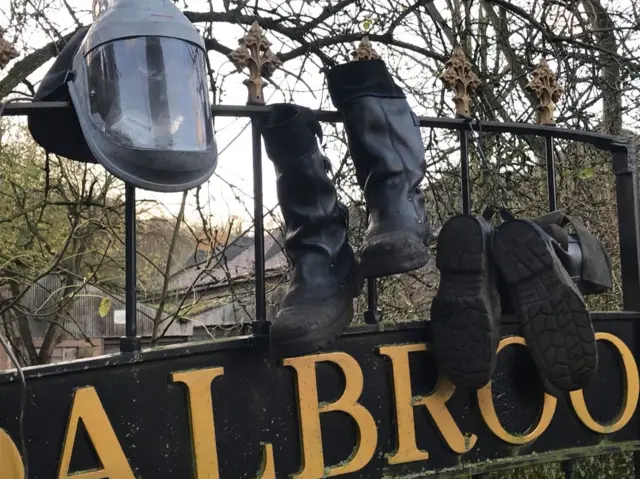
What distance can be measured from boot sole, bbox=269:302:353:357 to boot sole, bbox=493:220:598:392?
1.40 feet

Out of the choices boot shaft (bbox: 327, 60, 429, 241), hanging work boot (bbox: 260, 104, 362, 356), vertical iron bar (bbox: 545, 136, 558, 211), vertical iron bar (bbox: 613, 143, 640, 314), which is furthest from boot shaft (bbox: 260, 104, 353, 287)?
vertical iron bar (bbox: 613, 143, 640, 314)

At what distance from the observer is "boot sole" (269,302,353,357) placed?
151 cm

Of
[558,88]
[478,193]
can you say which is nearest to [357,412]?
[558,88]

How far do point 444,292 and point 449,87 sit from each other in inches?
26.6

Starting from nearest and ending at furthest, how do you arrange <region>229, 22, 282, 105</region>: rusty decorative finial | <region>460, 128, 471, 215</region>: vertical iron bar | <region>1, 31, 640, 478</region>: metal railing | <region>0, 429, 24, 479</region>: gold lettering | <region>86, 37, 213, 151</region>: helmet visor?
<region>0, 429, 24, 479</region>: gold lettering → <region>86, 37, 213, 151</region>: helmet visor → <region>1, 31, 640, 478</region>: metal railing → <region>229, 22, 282, 105</region>: rusty decorative finial → <region>460, 128, 471, 215</region>: vertical iron bar

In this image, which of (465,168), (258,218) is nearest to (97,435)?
(258,218)

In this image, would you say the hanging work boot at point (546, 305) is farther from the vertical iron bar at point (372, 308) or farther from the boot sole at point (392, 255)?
the vertical iron bar at point (372, 308)

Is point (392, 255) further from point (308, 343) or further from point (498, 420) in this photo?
point (498, 420)

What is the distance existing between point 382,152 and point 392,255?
11.0 inches

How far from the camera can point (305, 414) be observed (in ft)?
5.45

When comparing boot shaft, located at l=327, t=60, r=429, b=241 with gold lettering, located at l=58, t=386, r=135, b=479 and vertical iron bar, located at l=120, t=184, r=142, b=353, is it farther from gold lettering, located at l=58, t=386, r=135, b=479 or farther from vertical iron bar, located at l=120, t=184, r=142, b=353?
gold lettering, located at l=58, t=386, r=135, b=479

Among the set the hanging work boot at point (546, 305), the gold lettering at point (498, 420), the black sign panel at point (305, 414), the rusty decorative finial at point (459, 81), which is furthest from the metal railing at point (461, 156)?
the hanging work boot at point (546, 305)

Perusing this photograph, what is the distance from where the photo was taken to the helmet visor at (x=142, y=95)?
4.83 feet

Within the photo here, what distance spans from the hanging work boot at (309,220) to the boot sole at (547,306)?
36cm
